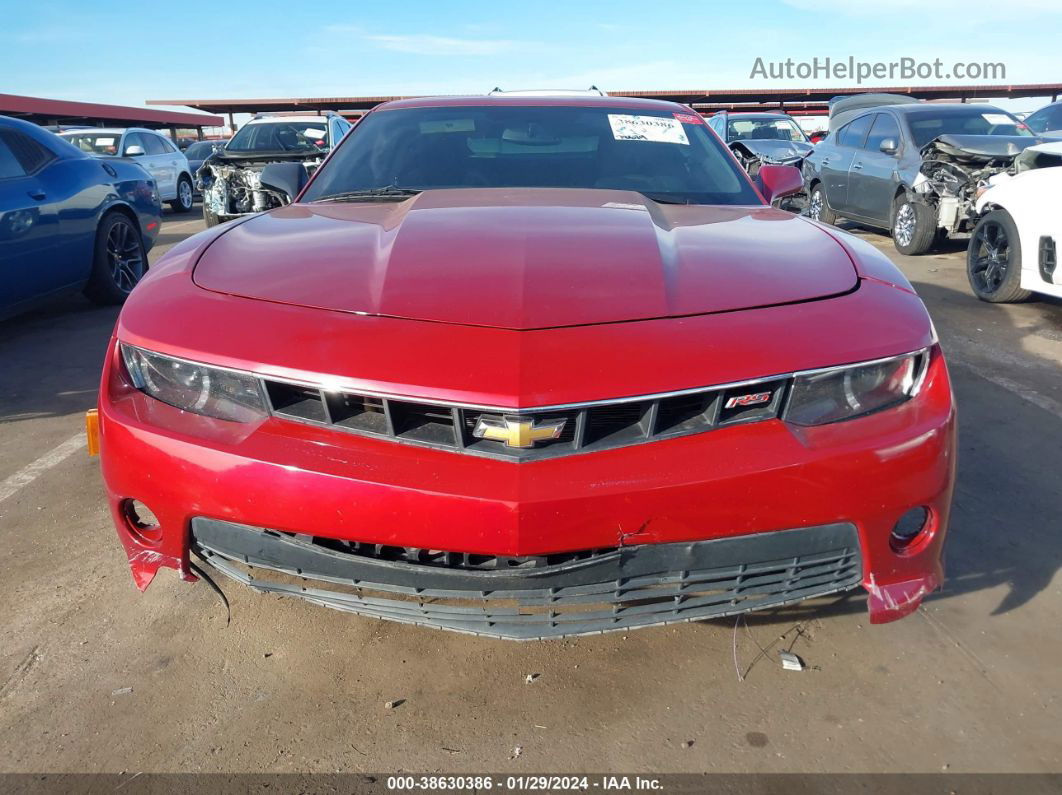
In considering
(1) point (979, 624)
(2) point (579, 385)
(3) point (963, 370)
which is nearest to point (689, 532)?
(2) point (579, 385)

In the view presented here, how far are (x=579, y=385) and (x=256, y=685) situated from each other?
3.78ft

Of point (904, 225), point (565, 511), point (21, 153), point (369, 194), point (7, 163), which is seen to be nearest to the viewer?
point (565, 511)

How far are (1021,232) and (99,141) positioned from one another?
12.9 metres

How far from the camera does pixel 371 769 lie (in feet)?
5.75

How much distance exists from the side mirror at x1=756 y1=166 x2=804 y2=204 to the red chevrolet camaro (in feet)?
3.68

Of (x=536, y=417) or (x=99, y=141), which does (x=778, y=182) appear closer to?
(x=536, y=417)

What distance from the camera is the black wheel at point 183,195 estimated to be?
47.5 ft

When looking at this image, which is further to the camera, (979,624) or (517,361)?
(979,624)

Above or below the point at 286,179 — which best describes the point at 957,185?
below

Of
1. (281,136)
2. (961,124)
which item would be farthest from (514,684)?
(281,136)

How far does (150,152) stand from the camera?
13.7 meters

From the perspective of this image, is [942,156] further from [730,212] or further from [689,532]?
[689,532]

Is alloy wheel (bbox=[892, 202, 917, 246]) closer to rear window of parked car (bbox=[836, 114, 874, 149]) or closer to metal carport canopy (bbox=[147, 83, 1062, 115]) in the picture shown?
rear window of parked car (bbox=[836, 114, 874, 149])

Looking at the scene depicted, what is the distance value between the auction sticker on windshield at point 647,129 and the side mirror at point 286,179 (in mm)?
1202
